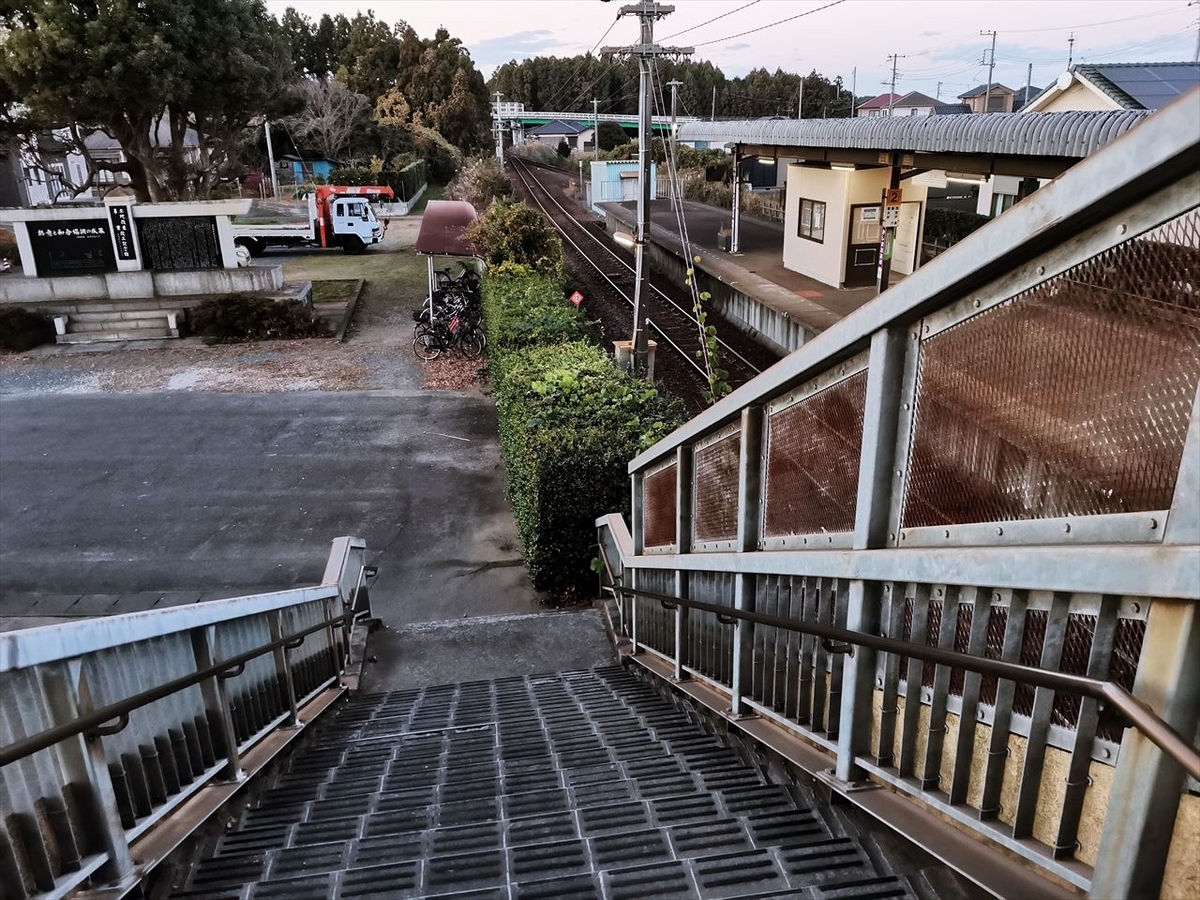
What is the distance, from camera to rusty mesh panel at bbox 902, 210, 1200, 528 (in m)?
1.52

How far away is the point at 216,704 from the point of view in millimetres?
3312

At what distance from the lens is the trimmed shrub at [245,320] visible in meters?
19.1

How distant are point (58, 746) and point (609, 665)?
4819 mm

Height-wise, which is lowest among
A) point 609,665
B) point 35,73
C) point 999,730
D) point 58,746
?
point 609,665

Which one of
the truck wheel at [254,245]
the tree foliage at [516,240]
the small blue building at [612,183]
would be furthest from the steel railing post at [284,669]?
the small blue building at [612,183]

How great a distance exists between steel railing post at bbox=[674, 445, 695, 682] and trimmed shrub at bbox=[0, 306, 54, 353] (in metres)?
18.9

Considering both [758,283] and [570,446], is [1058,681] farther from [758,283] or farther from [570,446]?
[758,283]

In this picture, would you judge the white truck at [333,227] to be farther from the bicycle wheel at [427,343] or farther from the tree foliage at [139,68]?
the bicycle wheel at [427,343]

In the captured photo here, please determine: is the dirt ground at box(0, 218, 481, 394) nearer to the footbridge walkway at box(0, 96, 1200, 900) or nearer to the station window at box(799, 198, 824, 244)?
the station window at box(799, 198, 824, 244)

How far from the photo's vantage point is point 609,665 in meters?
6.81

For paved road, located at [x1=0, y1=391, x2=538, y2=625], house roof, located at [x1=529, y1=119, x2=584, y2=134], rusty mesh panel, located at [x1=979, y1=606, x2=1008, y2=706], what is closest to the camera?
rusty mesh panel, located at [x1=979, y1=606, x2=1008, y2=706]

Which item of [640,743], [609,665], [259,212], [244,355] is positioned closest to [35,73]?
[244,355]

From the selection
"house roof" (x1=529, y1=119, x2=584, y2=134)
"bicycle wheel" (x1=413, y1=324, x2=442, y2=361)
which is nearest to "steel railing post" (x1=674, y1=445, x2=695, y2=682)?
"bicycle wheel" (x1=413, y1=324, x2=442, y2=361)

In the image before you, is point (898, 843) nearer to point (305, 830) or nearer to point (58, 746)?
point (305, 830)
